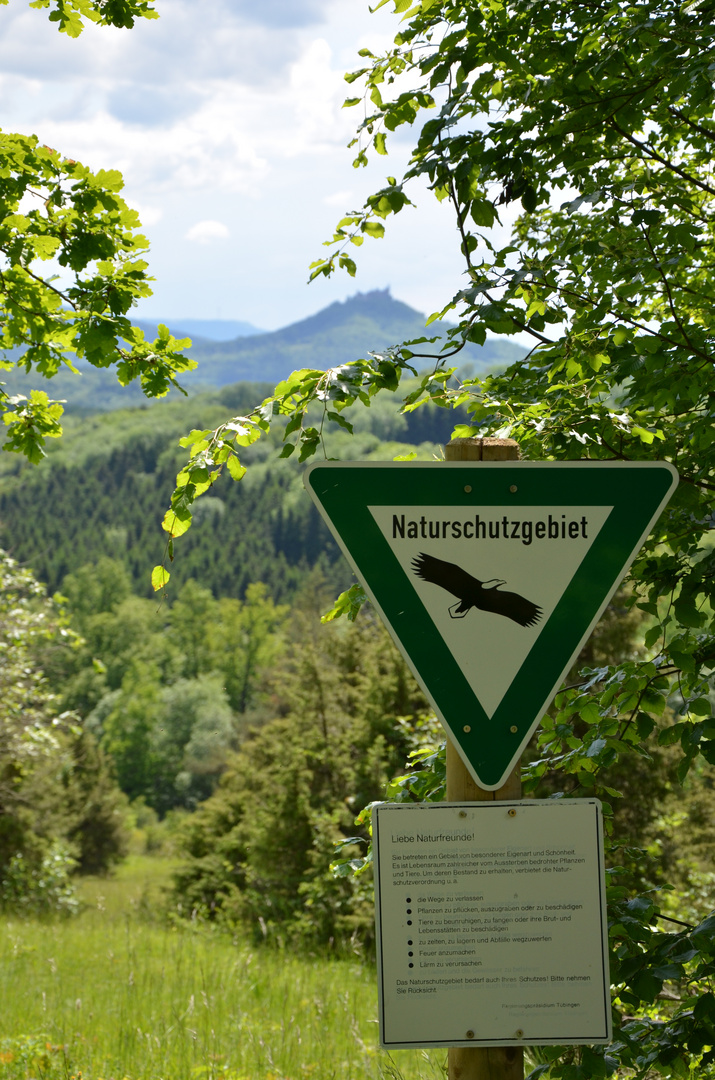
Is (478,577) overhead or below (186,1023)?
overhead

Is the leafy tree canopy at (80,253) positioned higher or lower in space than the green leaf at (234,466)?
higher

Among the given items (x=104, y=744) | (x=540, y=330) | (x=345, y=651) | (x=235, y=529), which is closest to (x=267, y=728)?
(x=345, y=651)

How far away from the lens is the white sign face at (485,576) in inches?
60.9

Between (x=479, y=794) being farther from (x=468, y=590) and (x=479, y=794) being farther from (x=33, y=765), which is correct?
(x=33, y=765)

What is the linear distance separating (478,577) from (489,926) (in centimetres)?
59

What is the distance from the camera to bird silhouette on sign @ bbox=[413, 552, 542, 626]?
1.54m

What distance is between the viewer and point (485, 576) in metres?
1.54

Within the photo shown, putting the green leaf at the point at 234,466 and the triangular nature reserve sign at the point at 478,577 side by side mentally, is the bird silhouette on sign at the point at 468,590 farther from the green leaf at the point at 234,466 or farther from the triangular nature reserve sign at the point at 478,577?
the green leaf at the point at 234,466

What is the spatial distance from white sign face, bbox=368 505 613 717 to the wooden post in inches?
4.9

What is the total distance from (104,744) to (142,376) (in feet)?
244

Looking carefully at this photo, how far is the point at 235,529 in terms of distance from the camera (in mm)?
141250

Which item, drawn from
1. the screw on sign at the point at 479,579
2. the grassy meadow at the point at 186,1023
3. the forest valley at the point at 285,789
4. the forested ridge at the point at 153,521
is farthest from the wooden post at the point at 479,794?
the forested ridge at the point at 153,521

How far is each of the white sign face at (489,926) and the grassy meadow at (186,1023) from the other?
1369mm

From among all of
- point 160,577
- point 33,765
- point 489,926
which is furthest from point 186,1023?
point 33,765
